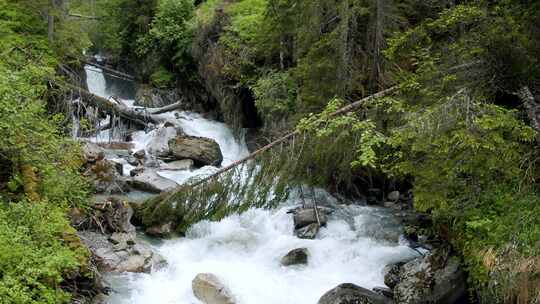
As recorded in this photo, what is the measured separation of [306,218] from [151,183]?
4277 millimetres

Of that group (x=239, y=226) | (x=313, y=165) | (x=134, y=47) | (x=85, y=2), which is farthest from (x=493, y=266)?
(x=85, y=2)

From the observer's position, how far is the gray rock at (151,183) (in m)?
12.5

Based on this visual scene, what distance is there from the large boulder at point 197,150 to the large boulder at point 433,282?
28.0 feet

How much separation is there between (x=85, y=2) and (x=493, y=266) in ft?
96.5

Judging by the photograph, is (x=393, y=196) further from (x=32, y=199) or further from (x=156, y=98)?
(x=156, y=98)

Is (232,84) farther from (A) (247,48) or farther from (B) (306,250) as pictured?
(B) (306,250)

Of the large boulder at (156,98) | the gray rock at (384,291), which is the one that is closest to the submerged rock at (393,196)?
the gray rock at (384,291)

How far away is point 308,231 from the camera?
10.4 meters

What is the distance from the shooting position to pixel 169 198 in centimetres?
969

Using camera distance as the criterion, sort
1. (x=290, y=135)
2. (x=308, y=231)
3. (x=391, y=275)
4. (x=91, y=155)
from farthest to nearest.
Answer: (x=91, y=155)
(x=308, y=231)
(x=290, y=135)
(x=391, y=275)

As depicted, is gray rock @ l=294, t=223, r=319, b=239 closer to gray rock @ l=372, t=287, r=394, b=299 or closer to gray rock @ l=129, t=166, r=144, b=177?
gray rock @ l=372, t=287, r=394, b=299

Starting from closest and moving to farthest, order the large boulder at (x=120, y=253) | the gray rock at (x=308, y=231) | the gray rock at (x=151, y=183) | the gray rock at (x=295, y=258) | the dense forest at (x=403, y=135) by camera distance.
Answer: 1. the dense forest at (x=403, y=135)
2. the large boulder at (x=120, y=253)
3. the gray rock at (x=295, y=258)
4. the gray rock at (x=308, y=231)
5. the gray rock at (x=151, y=183)

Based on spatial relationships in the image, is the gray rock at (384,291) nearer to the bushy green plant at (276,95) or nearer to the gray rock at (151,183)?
the bushy green plant at (276,95)

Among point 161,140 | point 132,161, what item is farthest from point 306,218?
point 161,140
